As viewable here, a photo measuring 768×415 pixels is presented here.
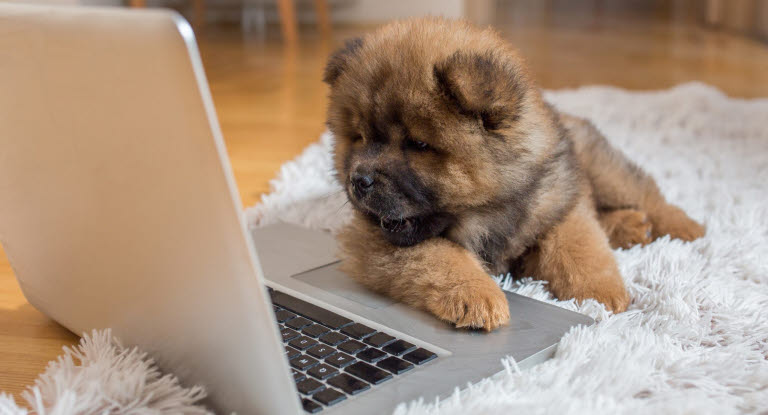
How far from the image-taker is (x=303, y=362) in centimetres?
91

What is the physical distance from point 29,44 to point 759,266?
4.23 ft

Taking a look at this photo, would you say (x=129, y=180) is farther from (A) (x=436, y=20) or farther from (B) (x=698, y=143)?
(B) (x=698, y=143)

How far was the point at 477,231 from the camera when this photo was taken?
4.19 feet

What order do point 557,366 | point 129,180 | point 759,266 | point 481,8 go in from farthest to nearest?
point 481,8 < point 759,266 < point 557,366 < point 129,180

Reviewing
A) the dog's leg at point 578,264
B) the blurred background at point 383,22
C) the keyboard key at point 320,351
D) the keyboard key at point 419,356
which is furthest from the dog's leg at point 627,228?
the keyboard key at point 320,351

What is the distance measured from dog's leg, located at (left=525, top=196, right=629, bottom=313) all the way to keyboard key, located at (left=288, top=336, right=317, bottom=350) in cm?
52

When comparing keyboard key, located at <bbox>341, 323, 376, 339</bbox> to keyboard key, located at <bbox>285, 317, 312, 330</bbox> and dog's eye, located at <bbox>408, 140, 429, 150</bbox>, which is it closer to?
keyboard key, located at <bbox>285, 317, 312, 330</bbox>

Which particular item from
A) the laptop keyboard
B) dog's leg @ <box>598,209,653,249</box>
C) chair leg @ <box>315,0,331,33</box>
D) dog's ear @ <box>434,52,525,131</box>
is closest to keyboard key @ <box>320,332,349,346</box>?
the laptop keyboard

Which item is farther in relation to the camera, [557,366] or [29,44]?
[557,366]

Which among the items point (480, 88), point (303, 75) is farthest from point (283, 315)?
point (303, 75)

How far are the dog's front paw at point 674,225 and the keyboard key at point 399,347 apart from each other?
2.83 ft

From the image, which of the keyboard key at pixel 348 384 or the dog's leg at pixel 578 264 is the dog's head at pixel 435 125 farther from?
the keyboard key at pixel 348 384

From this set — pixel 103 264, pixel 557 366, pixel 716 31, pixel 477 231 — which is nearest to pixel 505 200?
pixel 477 231

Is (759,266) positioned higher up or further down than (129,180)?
further down
